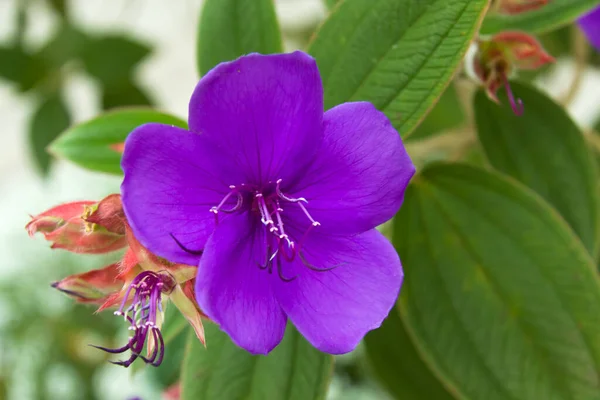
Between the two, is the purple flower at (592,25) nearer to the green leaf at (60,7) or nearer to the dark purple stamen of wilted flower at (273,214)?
the dark purple stamen of wilted flower at (273,214)

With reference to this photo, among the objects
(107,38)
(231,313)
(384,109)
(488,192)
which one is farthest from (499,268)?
(107,38)

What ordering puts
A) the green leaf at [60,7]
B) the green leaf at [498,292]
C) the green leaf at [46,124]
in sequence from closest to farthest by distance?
the green leaf at [498,292] < the green leaf at [46,124] < the green leaf at [60,7]

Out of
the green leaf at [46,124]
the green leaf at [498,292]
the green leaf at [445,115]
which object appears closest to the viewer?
the green leaf at [498,292]

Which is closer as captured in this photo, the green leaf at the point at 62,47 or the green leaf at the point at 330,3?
the green leaf at the point at 330,3

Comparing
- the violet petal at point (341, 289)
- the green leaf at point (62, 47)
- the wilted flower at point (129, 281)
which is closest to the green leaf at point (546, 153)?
the violet petal at point (341, 289)

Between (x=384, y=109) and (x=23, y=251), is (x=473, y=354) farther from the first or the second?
(x=23, y=251)

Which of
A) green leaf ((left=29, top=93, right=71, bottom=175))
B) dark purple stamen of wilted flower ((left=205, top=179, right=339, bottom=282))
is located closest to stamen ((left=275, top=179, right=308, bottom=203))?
dark purple stamen of wilted flower ((left=205, top=179, right=339, bottom=282))

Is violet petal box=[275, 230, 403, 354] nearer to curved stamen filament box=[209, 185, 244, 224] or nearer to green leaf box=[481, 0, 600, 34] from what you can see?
curved stamen filament box=[209, 185, 244, 224]
